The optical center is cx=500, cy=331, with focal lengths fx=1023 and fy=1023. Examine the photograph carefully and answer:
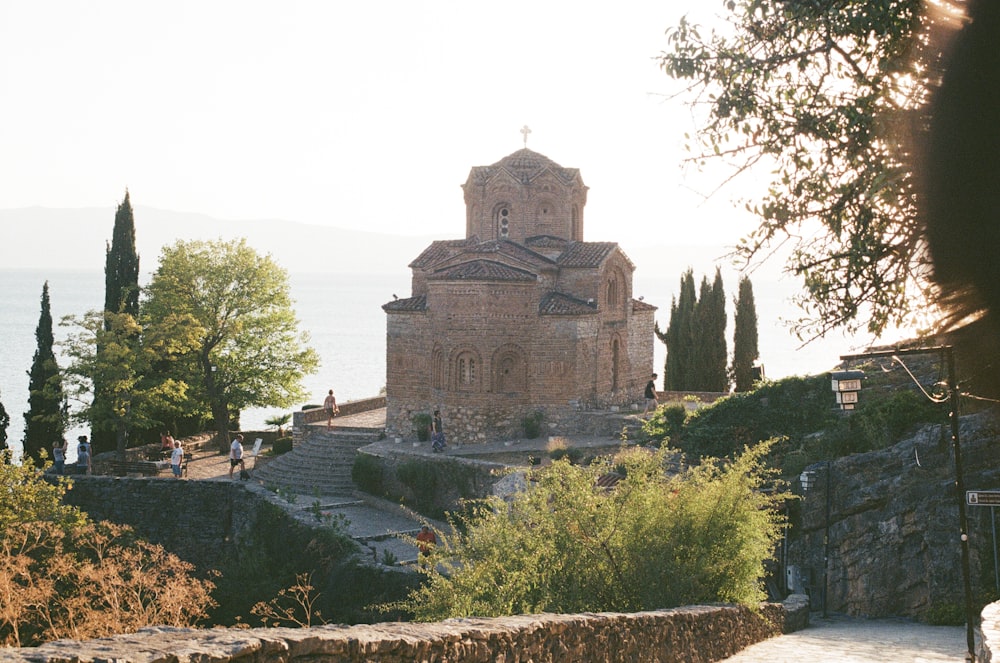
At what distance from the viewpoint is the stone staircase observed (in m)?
29.2

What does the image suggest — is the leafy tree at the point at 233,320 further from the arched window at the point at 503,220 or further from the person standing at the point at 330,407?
the arched window at the point at 503,220

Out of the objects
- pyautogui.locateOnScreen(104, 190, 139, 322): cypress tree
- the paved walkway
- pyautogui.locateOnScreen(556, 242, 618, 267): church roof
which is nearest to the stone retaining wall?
the paved walkway

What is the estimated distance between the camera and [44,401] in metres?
31.7

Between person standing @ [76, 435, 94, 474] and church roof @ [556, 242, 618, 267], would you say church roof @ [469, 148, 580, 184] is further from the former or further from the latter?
person standing @ [76, 435, 94, 474]

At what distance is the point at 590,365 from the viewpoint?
30781mm

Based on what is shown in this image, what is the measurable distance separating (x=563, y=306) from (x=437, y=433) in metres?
5.35

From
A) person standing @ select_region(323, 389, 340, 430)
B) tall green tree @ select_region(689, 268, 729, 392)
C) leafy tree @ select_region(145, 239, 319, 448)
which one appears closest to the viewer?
person standing @ select_region(323, 389, 340, 430)

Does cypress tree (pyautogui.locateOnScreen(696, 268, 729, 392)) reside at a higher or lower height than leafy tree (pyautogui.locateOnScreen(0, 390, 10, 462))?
higher

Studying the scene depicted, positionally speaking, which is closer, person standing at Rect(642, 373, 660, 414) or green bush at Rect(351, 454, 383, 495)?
green bush at Rect(351, 454, 383, 495)

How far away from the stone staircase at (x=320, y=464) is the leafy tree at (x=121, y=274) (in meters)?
5.81

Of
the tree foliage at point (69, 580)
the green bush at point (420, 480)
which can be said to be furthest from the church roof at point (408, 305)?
the tree foliage at point (69, 580)

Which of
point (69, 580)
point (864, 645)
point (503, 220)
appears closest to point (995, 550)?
point (864, 645)

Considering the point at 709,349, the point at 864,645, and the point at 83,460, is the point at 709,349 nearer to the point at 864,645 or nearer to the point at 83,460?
the point at 83,460

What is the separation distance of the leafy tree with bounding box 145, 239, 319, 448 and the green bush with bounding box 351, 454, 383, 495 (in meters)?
7.82
